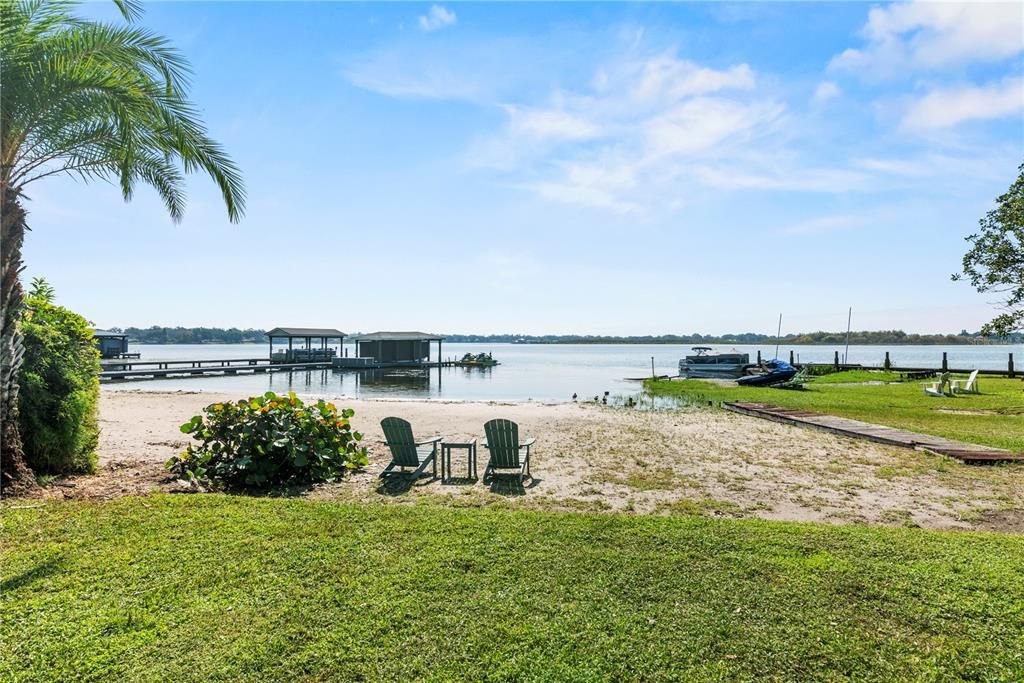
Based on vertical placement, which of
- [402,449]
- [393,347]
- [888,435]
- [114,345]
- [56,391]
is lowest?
[888,435]

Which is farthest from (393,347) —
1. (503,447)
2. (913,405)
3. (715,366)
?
(503,447)

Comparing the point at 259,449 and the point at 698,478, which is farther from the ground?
the point at 259,449

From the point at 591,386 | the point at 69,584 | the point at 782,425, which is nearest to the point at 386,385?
the point at 591,386

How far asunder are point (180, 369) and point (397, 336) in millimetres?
18210

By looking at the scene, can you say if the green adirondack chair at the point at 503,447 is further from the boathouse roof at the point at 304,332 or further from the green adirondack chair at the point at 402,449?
the boathouse roof at the point at 304,332

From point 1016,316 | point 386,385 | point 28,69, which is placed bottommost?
point 386,385

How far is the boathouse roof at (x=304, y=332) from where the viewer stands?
44.2 meters

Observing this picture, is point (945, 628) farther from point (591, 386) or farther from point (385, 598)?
point (591, 386)

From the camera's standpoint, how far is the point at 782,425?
12414 mm

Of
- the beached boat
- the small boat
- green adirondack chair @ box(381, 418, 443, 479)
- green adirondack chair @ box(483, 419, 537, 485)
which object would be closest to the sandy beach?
green adirondack chair @ box(381, 418, 443, 479)

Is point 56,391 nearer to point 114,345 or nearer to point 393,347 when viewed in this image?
point 393,347

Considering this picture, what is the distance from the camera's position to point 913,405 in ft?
51.7

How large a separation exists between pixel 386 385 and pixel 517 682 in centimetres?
3137

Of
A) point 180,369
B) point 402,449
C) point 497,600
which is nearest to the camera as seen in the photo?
point 497,600
